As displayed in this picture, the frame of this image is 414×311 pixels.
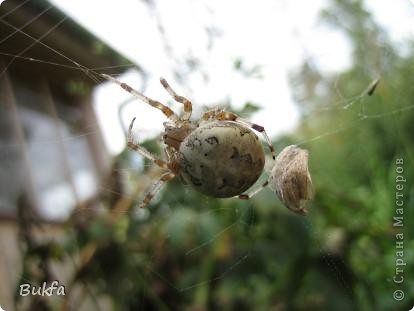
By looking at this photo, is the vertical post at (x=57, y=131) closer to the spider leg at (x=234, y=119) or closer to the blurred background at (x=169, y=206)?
the blurred background at (x=169, y=206)

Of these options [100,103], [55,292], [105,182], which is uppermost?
[100,103]

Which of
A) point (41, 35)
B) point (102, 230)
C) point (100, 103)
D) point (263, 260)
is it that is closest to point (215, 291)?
point (263, 260)

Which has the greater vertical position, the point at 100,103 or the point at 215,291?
the point at 100,103

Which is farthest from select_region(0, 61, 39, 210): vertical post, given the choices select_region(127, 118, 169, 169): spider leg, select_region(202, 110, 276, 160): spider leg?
select_region(202, 110, 276, 160): spider leg

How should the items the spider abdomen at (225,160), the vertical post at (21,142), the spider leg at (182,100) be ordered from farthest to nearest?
the vertical post at (21,142), the spider leg at (182,100), the spider abdomen at (225,160)

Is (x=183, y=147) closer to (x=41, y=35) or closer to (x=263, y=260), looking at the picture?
(x=41, y=35)

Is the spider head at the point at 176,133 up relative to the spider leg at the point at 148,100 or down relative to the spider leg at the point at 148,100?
down

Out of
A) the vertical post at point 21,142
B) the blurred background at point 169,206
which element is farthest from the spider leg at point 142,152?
the vertical post at point 21,142
